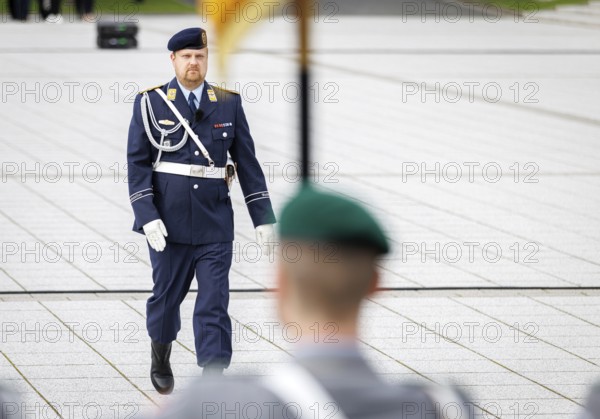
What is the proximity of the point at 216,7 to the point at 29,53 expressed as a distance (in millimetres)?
21597

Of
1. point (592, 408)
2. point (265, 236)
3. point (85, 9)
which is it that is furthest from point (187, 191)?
point (85, 9)

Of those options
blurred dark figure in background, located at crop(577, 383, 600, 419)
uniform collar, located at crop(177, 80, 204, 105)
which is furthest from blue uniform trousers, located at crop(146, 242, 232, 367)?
blurred dark figure in background, located at crop(577, 383, 600, 419)

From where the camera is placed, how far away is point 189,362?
6.88 m

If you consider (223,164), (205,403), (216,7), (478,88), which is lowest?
(478,88)

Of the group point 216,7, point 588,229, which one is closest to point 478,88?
point 588,229

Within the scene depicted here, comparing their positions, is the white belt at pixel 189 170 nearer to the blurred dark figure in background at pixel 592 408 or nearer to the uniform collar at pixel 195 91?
the uniform collar at pixel 195 91

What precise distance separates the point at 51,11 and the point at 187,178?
2894 centimetres

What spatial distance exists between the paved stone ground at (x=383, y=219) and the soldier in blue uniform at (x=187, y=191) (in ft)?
1.52

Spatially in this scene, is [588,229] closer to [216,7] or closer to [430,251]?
[430,251]

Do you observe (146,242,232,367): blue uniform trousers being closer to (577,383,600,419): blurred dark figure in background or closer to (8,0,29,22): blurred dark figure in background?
(577,383,600,419): blurred dark figure in background

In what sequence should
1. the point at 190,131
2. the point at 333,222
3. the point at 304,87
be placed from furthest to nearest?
the point at 190,131, the point at 304,87, the point at 333,222

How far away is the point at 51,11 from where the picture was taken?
1335 inches

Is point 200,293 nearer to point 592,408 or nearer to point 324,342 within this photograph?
A: point 592,408

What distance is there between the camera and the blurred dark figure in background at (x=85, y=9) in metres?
34.1
